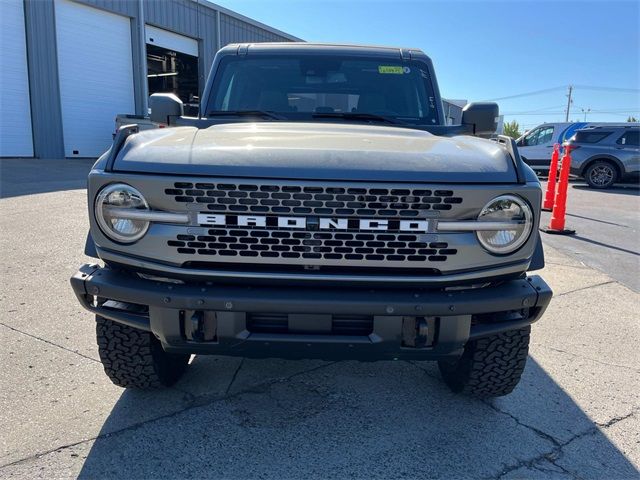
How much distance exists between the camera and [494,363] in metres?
2.68

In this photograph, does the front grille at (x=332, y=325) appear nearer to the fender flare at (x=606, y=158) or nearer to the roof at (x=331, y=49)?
the roof at (x=331, y=49)

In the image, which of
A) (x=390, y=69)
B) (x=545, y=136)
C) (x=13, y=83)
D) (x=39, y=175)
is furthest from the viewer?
(x=545, y=136)

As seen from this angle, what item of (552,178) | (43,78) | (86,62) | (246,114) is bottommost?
(552,178)

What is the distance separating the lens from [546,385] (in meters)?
3.22

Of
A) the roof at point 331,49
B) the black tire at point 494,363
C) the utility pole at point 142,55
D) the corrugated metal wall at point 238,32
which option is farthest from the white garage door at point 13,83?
the black tire at point 494,363

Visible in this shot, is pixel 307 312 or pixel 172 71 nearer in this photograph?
pixel 307 312

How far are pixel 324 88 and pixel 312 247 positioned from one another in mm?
1897

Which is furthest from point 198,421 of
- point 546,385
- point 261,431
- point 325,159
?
point 546,385

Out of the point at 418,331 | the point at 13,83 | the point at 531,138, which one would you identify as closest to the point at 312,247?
the point at 418,331

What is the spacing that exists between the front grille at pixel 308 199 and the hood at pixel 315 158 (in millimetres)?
51

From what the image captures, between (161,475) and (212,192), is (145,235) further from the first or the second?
(161,475)

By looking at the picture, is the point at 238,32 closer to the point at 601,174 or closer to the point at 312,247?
the point at 601,174

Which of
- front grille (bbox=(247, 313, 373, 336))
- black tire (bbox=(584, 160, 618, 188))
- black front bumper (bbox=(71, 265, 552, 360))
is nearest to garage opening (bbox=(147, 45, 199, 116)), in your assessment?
black tire (bbox=(584, 160, 618, 188))

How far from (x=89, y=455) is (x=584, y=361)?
3.11 m
